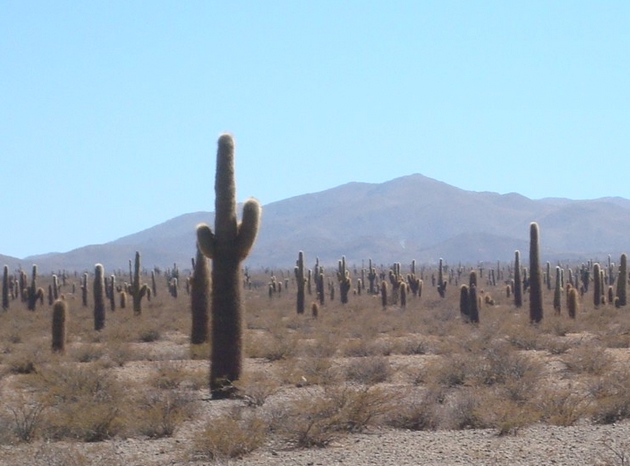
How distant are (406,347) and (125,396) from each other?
42.4ft

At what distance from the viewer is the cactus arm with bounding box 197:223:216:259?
59.9 ft

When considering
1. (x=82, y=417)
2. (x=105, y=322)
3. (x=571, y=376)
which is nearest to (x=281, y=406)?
(x=82, y=417)

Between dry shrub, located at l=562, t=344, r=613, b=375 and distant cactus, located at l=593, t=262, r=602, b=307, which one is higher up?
distant cactus, located at l=593, t=262, r=602, b=307

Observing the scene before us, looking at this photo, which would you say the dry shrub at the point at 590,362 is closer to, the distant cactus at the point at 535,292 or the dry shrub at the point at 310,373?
the dry shrub at the point at 310,373

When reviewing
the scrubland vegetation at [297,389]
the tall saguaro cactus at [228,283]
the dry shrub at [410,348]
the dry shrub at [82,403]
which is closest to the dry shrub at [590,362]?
the scrubland vegetation at [297,389]

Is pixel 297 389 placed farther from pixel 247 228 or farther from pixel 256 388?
pixel 247 228

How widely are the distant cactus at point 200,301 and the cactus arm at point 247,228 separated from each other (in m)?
7.52

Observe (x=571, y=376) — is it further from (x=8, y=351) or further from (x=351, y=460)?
(x=8, y=351)

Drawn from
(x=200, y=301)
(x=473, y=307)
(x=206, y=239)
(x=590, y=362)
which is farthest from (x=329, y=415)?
(x=473, y=307)

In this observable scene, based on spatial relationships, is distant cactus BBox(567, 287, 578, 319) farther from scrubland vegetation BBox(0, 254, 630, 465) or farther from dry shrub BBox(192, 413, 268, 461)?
dry shrub BBox(192, 413, 268, 461)

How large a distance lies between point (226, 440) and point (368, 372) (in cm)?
794

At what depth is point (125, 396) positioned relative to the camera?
15609mm

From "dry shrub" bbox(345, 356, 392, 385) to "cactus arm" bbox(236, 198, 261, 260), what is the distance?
3.42 meters

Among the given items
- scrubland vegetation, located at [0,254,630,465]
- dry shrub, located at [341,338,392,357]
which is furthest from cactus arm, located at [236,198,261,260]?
dry shrub, located at [341,338,392,357]
